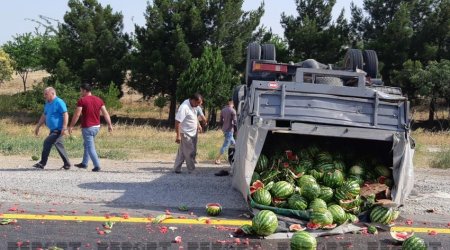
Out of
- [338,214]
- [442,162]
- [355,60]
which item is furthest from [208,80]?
[338,214]

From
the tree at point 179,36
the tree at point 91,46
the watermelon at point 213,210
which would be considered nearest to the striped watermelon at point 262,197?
the watermelon at point 213,210

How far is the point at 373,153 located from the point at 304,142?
108 centimetres

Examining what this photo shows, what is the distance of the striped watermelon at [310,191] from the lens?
815 cm

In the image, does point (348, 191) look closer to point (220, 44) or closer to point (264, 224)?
point (264, 224)

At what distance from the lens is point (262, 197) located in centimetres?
818

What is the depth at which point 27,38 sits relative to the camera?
5544 centimetres

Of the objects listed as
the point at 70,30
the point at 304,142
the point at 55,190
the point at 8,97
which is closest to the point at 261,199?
the point at 304,142

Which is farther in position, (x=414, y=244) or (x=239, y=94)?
(x=239, y=94)

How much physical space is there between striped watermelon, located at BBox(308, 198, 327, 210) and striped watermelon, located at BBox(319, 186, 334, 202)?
136 mm

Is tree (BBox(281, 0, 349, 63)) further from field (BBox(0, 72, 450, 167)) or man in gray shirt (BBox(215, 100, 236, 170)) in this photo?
man in gray shirt (BBox(215, 100, 236, 170))

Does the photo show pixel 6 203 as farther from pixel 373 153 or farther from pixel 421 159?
pixel 421 159

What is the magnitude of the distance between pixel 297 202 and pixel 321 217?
0.54m

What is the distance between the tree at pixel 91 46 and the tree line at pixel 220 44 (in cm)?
7

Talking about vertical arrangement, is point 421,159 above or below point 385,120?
below
